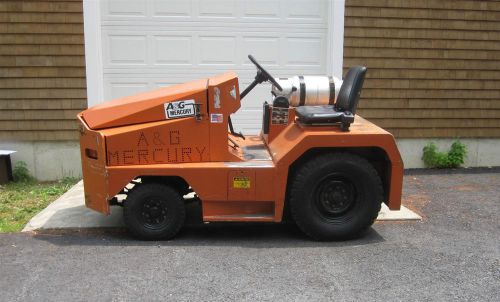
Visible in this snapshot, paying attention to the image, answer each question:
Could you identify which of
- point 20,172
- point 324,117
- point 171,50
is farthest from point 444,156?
point 20,172

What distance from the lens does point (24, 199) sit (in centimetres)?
627

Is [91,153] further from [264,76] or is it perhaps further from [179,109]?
[264,76]

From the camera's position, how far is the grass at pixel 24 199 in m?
5.35

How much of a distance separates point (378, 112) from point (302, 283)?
4.49 m

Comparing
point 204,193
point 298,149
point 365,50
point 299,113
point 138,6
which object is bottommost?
point 204,193

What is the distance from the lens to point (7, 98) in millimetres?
7078

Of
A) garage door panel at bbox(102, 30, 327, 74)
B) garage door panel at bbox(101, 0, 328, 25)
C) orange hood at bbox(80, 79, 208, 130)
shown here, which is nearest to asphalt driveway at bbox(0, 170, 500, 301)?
orange hood at bbox(80, 79, 208, 130)

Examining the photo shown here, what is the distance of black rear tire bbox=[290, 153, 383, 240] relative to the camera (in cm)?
454

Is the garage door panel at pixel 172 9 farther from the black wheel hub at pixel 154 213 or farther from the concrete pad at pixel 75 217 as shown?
the black wheel hub at pixel 154 213

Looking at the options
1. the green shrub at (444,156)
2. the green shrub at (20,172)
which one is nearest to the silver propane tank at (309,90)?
the green shrub at (444,156)

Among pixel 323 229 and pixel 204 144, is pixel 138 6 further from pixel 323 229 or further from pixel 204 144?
pixel 323 229

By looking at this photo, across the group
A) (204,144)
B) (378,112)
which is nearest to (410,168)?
(378,112)

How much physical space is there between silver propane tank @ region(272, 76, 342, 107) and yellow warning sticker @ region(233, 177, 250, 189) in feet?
3.38

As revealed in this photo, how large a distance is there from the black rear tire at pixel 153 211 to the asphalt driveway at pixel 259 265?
0.11m
